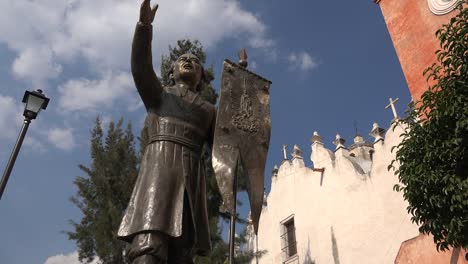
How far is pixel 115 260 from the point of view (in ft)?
35.8

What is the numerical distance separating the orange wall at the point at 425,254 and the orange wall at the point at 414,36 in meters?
3.60

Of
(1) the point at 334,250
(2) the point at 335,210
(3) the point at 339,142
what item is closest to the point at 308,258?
(1) the point at 334,250

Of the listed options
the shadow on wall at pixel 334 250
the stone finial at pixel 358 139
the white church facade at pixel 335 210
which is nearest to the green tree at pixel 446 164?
the white church facade at pixel 335 210

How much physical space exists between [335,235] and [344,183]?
1.70 m

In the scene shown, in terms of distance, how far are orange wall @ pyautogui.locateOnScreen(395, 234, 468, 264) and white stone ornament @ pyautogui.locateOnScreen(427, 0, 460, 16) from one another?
217 inches

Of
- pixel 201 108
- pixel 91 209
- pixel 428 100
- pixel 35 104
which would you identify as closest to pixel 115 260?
pixel 91 209

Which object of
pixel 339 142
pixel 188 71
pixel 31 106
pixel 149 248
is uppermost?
pixel 339 142

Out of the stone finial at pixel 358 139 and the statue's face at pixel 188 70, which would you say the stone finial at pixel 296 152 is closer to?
the stone finial at pixel 358 139

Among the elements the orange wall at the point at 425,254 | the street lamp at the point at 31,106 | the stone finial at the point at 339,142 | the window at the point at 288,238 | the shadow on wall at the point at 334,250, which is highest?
the stone finial at the point at 339,142

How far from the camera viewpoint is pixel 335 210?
47.4ft

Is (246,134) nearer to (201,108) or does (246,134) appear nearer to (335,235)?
(201,108)

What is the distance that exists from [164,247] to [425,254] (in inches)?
357

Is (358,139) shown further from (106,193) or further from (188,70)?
(188,70)

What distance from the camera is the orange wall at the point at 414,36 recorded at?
11383 mm
